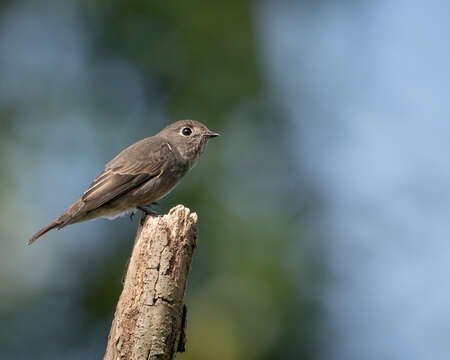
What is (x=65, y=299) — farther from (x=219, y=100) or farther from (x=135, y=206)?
(x=219, y=100)

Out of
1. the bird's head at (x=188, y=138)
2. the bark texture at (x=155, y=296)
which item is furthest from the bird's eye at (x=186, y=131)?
the bark texture at (x=155, y=296)

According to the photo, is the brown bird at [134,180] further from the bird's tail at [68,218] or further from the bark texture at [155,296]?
the bark texture at [155,296]

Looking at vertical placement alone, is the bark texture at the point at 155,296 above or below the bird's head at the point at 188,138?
below

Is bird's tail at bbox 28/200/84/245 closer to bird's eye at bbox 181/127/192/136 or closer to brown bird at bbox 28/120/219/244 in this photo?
brown bird at bbox 28/120/219/244

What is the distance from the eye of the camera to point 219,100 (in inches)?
420

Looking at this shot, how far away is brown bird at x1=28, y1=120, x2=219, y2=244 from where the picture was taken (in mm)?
7087

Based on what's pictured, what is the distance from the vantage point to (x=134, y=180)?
293 inches

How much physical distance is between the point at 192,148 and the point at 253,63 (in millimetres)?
3296

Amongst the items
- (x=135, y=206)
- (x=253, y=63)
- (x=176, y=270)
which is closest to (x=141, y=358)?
(x=176, y=270)

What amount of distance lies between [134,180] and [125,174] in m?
0.12

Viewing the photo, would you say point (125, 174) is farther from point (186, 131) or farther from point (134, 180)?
point (186, 131)

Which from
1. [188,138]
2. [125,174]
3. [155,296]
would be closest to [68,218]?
[125,174]

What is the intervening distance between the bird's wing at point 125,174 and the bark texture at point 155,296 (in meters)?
2.41

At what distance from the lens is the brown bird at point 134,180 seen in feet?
23.3
